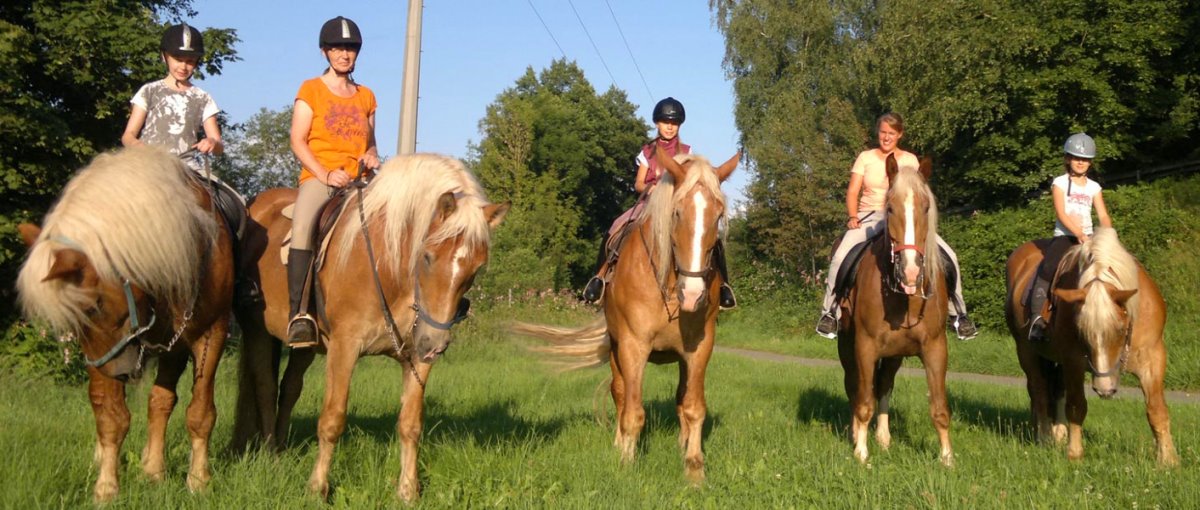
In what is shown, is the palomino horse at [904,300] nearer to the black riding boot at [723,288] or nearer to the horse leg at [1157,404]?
the black riding boot at [723,288]

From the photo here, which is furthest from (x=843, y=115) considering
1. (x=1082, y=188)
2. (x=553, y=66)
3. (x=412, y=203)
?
(x=553, y=66)

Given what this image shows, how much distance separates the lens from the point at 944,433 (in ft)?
23.2

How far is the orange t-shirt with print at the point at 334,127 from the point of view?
6324 millimetres

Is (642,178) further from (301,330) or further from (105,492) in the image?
(105,492)

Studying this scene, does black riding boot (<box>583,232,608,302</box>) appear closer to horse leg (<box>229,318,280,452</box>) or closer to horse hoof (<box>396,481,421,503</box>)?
horse hoof (<box>396,481,421,503</box>)

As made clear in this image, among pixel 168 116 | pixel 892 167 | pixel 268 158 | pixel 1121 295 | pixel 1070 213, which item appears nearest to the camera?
pixel 168 116

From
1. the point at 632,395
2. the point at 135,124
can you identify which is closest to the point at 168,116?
the point at 135,124

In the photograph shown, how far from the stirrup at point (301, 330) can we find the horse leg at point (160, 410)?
642mm

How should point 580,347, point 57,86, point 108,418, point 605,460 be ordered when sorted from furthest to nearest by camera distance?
1. point 57,86
2. point 580,347
3. point 605,460
4. point 108,418

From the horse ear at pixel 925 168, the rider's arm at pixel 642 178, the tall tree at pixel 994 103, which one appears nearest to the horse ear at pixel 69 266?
the rider's arm at pixel 642 178

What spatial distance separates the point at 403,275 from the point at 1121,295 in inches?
206

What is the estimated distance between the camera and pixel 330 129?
636 centimetres

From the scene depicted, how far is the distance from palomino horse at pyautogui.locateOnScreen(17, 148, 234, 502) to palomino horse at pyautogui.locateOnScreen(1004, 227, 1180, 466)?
6.19 meters

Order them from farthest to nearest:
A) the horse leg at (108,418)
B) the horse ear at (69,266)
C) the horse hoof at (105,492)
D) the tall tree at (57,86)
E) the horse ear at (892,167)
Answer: the tall tree at (57,86), the horse ear at (892,167), the horse leg at (108,418), the horse hoof at (105,492), the horse ear at (69,266)
